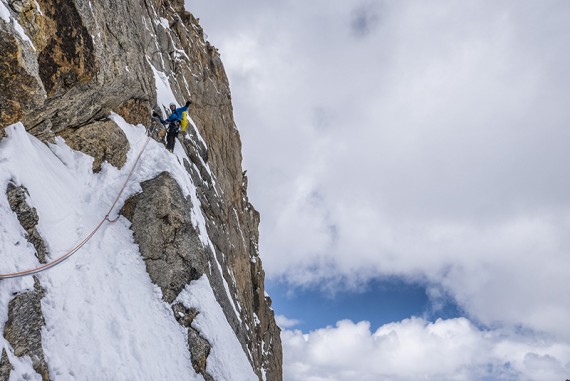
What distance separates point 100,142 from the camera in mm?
14406

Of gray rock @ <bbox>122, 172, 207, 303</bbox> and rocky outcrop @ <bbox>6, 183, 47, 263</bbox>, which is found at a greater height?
gray rock @ <bbox>122, 172, 207, 303</bbox>

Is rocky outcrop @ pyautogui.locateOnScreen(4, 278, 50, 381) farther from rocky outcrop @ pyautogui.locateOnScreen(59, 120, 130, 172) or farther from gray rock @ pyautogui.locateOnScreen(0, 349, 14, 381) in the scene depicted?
rocky outcrop @ pyautogui.locateOnScreen(59, 120, 130, 172)

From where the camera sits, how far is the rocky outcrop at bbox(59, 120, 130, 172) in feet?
44.6

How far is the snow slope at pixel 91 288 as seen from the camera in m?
8.74

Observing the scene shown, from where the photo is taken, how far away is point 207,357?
1226 cm

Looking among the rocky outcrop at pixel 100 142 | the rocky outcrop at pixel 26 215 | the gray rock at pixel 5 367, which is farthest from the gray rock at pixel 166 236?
the gray rock at pixel 5 367

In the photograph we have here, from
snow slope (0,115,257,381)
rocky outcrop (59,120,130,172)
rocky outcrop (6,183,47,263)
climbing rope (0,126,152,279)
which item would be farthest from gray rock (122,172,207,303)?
rocky outcrop (6,183,47,263)

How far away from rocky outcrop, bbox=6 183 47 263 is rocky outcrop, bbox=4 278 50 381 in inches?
60.2

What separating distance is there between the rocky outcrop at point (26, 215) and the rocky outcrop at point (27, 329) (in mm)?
1530

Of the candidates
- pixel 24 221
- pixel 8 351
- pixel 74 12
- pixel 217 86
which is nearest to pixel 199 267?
pixel 24 221

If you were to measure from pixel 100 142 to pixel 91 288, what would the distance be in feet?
20.4

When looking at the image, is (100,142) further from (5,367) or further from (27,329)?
(5,367)

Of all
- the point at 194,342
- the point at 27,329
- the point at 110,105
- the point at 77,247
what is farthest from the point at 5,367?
the point at 110,105

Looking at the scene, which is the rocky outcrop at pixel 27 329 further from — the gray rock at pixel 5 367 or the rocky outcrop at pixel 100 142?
the rocky outcrop at pixel 100 142
